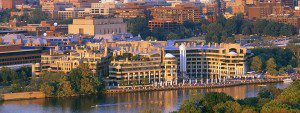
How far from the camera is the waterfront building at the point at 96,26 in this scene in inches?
1549

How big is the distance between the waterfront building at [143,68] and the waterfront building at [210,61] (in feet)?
2.92

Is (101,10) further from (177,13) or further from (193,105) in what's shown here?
(193,105)

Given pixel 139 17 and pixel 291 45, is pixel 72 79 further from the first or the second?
pixel 139 17

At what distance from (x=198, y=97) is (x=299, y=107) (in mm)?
2074

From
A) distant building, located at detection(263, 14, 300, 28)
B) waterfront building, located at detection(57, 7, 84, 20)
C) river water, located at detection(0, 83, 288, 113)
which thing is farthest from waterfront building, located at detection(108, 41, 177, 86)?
waterfront building, located at detection(57, 7, 84, 20)

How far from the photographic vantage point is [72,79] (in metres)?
26.4

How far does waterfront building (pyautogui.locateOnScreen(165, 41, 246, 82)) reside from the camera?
2961cm

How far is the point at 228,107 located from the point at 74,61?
9172mm

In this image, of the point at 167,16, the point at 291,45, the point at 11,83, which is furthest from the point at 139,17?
the point at 11,83

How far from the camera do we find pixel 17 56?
100 feet

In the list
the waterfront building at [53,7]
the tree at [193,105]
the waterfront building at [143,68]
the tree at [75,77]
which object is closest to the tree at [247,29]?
the waterfront building at [53,7]

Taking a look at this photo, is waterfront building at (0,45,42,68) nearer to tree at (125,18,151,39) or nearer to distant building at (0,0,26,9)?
tree at (125,18,151,39)

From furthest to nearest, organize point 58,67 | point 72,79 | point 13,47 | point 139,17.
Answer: point 139,17
point 13,47
point 58,67
point 72,79

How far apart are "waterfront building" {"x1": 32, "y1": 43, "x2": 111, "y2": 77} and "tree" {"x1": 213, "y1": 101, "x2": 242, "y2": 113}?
816cm
